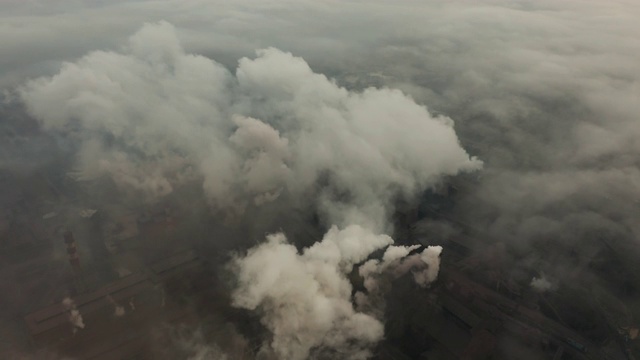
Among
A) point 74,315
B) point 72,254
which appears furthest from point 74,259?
point 74,315

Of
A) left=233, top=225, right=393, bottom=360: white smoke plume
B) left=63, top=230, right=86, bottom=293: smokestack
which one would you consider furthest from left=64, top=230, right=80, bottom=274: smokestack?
left=233, top=225, right=393, bottom=360: white smoke plume

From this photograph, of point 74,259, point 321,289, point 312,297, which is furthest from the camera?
point 74,259

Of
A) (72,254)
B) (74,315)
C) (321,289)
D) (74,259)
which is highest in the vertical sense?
(321,289)

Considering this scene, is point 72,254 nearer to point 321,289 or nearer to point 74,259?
point 74,259

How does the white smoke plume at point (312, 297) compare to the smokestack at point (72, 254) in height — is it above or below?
above

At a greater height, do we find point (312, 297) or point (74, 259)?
point (312, 297)

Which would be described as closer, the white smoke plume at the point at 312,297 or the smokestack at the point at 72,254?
the white smoke plume at the point at 312,297

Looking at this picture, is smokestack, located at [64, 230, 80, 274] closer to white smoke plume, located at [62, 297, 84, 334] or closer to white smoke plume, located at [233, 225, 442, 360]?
white smoke plume, located at [62, 297, 84, 334]

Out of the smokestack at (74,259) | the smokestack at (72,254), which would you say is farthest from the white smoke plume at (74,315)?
the smokestack at (72,254)

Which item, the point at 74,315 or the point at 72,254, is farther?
the point at 72,254

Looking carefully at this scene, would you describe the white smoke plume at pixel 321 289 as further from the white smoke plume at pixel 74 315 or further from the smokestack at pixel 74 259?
the smokestack at pixel 74 259
